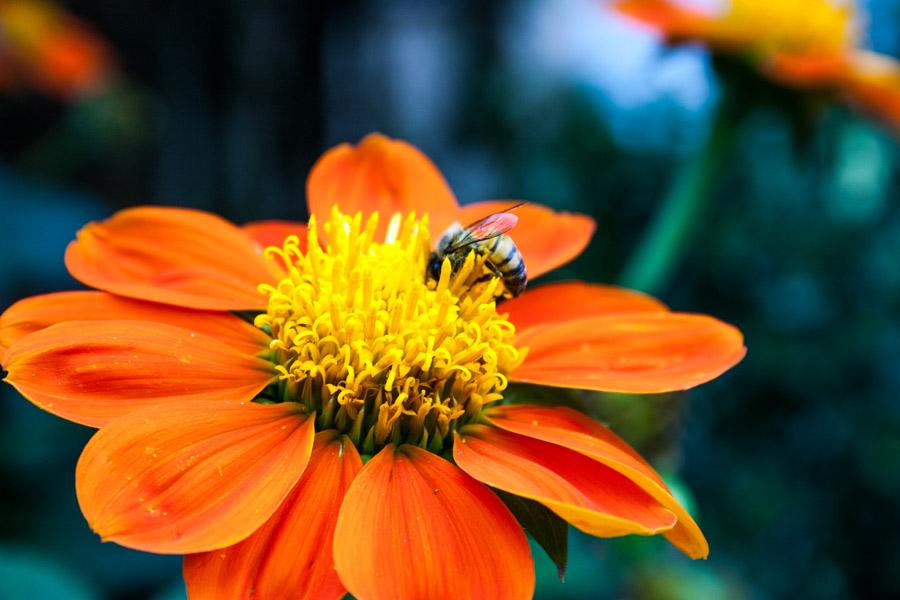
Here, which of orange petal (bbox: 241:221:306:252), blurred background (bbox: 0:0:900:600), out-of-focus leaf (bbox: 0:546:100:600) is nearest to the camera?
out-of-focus leaf (bbox: 0:546:100:600)

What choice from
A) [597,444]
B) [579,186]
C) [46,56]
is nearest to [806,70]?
[597,444]

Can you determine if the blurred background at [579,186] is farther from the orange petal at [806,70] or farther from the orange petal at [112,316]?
the orange petal at [112,316]

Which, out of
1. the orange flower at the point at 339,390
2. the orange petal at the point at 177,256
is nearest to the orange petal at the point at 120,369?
the orange flower at the point at 339,390

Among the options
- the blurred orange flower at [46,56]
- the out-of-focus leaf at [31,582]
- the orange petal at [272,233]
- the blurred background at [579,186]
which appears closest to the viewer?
the out-of-focus leaf at [31,582]

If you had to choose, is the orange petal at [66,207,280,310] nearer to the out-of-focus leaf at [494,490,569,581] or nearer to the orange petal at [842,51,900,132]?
the out-of-focus leaf at [494,490,569,581]

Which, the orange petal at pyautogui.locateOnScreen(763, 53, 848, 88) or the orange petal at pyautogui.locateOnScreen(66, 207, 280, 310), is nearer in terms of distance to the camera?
the orange petal at pyautogui.locateOnScreen(66, 207, 280, 310)

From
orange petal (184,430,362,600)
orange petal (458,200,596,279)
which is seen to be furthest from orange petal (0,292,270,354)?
orange petal (458,200,596,279)
